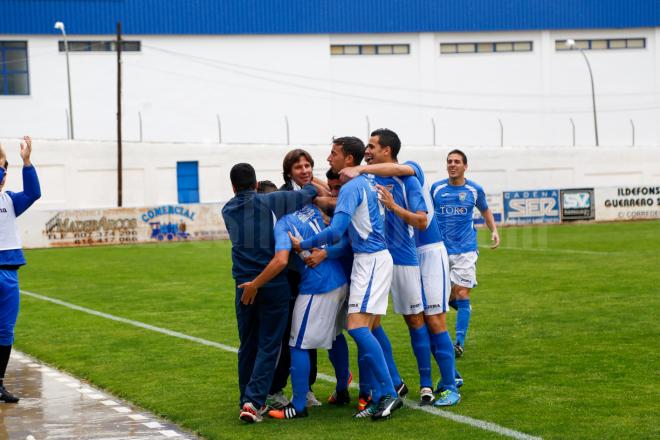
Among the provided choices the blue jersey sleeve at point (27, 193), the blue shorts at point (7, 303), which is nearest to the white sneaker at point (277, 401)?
the blue shorts at point (7, 303)

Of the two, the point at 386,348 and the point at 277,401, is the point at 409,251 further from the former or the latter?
the point at 277,401

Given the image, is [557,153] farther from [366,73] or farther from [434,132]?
[366,73]

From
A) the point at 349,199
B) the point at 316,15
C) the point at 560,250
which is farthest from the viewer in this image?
the point at 316,15

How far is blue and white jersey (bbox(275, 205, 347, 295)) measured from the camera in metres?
7.87

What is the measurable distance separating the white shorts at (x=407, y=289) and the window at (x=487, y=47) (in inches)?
1967

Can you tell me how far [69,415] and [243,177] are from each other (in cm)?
255

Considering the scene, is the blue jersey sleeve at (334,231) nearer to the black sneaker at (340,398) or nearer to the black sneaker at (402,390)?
the black sneaker at (340,398)

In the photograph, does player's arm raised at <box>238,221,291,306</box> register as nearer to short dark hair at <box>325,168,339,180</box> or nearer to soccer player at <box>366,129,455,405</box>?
short dark hair at <box>325,168,339,180</box>

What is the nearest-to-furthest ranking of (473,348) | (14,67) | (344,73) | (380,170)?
1. (380,170)
2. (473,348)
3. (14,67)
4. (344,73)

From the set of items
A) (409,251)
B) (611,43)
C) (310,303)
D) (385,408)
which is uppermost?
(611,43)

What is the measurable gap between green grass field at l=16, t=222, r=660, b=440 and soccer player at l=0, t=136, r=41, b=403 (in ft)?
3.47

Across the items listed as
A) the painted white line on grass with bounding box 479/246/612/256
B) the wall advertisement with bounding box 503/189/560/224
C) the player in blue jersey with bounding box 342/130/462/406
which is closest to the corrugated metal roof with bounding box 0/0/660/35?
the wall advertisement with bounding box 503/189/560/224

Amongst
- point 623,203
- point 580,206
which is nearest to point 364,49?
point 580,206

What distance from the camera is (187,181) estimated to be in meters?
48.3
